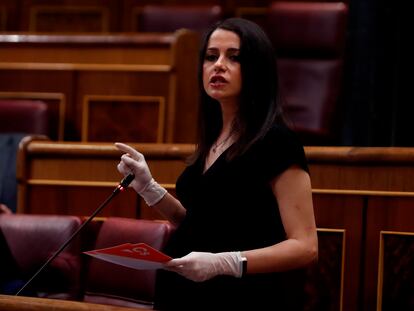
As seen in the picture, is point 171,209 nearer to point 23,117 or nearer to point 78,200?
point 78,200

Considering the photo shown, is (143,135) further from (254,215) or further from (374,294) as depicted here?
(254,215)

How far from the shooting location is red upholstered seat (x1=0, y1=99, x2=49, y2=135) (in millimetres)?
996

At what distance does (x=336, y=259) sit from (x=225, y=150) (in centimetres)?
22

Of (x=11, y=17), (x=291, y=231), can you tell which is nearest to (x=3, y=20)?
(x=11, y=17)

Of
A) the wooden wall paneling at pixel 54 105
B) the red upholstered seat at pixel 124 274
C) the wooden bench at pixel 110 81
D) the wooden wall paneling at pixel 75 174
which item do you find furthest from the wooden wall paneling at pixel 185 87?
the red upholstered seat at pixel 124 274

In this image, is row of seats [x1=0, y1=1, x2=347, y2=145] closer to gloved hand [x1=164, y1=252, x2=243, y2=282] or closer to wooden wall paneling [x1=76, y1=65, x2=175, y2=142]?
wooden wall paneling [x1=76, y1=65, x2=175, y2=142]

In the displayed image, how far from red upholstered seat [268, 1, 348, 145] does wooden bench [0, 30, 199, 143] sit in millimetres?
200

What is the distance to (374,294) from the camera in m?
0.66

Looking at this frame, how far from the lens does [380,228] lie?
25.9 inches

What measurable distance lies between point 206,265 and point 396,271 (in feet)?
0.88

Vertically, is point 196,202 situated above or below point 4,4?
below

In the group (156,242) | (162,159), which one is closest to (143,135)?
(162,159)

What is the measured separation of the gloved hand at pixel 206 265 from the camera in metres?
0.42

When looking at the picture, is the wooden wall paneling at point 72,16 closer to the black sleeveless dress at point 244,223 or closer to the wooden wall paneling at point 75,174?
the wooden wall paneling at point 75,174
